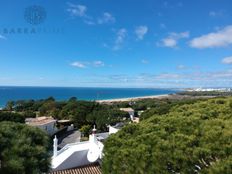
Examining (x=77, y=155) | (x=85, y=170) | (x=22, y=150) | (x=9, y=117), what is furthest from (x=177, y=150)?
(x=9, y=117)

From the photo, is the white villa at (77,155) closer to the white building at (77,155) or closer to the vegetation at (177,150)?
the white building at (77,155)

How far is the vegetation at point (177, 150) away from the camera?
4.85 m

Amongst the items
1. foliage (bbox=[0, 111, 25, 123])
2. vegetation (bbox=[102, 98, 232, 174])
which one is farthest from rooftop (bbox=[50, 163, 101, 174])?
foliage (bbox=[0, 111, 25, 123])

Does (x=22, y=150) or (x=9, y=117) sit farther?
(x=9, y=117)

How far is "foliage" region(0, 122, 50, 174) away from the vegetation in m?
1.74


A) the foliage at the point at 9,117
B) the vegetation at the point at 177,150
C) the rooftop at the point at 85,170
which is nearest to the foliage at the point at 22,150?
the vegetation at the point at 177,150

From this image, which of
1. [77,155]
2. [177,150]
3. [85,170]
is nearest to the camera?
[177,150]

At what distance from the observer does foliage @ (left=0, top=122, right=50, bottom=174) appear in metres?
5.95

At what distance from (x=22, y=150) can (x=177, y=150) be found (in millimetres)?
3638

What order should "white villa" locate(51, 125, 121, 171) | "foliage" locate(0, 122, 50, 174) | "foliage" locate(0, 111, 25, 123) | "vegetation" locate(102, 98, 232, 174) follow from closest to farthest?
"vegetation" locate(102, 98, 232, 174) < "foliage" locate(0, 122, 50, 174) < "white villa" locate(51, 125, 121, 171) < "foliage" locate(0, 111, 25, 123)

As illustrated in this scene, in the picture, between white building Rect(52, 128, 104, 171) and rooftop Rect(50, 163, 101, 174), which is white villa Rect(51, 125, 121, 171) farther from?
rooftop Rect(50, 163, 101, 174)

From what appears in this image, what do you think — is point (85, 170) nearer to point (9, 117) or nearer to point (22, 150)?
point (22, 150)

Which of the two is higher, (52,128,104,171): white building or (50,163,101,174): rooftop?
(52,128,104,171): white building

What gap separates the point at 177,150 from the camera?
5074 millimetres
